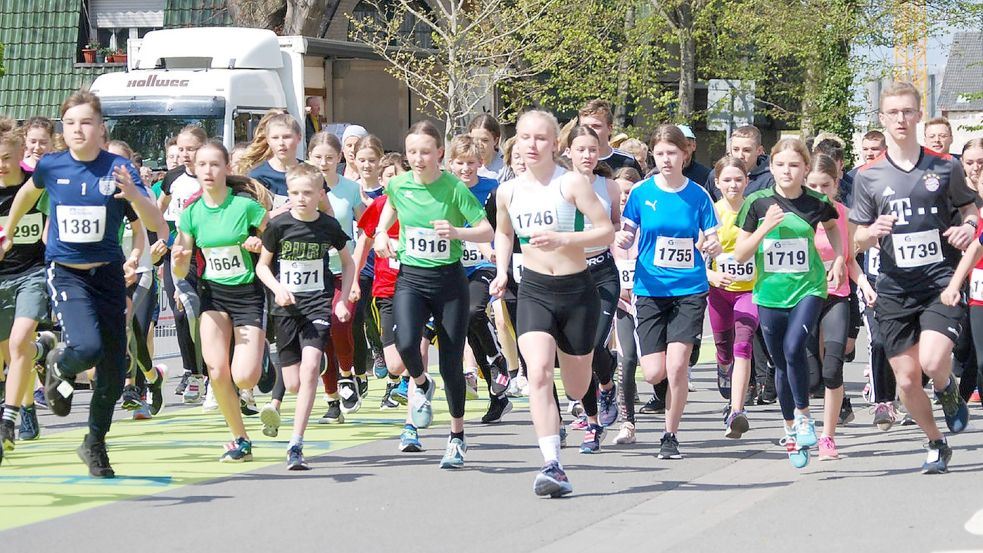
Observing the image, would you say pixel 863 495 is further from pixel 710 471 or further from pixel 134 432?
pixel 134 432

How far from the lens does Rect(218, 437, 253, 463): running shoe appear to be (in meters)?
9.48

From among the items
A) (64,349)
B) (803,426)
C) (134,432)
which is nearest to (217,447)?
(134,432)

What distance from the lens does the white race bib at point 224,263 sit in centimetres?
948

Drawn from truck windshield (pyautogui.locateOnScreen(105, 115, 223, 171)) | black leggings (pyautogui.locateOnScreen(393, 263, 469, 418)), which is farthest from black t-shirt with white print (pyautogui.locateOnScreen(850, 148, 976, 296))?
truck windshield (pyautogui.locateOnScreen(105, 115, 223, 171))

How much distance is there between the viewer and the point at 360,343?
1218 centimetres

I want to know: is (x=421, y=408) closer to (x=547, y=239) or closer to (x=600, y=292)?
(x=600, y=292)

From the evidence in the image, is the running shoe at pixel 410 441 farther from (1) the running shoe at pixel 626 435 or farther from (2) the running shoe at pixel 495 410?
(2) the running shoe at pixel 495 410

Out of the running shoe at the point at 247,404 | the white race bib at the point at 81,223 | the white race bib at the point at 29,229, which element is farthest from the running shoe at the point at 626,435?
the white race bib at the point at 29,229

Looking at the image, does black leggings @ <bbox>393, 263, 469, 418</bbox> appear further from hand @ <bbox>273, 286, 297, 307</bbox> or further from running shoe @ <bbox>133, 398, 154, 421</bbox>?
running shoe @ <bbox>133, 398, 154, 421</bbox>

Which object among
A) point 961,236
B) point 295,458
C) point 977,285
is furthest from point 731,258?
point 295,458

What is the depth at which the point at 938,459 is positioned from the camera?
28.8 ft

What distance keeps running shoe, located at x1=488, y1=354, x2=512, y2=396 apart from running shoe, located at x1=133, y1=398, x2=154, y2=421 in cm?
244

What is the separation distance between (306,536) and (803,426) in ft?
9.85

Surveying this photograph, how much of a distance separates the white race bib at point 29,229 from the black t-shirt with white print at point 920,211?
495 centimetres
